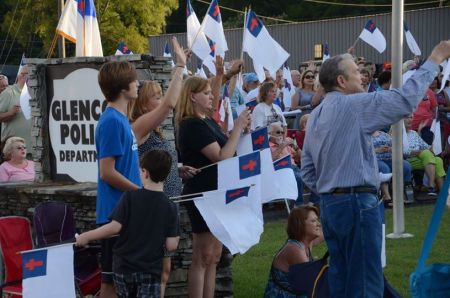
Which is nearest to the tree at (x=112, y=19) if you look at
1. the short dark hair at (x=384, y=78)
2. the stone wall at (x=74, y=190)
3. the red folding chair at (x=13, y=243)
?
the short dark hair at (x=384, y=78)

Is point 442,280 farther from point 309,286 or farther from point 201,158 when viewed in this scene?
point 201,158

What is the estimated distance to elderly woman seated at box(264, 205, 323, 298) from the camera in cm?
756

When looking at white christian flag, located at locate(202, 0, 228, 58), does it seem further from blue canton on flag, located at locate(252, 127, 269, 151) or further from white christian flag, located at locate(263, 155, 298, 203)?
blue canton on flag, located at locate(252, 127, 269, 151)

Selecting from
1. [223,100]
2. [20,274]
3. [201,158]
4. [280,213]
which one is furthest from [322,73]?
[280,213]

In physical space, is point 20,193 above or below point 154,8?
below

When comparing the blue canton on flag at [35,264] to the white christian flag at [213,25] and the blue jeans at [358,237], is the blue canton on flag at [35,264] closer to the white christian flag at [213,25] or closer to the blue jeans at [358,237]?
the blue jeans at [358,237]

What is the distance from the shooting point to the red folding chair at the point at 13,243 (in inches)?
315

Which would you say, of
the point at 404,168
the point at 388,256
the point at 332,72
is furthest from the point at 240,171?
the point at 404,168

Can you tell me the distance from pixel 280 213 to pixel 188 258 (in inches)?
233

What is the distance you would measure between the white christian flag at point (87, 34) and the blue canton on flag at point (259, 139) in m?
2.52

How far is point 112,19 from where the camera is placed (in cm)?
3597

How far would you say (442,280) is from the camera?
17.2 ft

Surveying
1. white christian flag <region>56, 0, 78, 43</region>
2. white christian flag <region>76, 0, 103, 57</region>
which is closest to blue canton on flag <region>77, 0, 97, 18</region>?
white christian flag <region>76, 0, 103, 57</region>

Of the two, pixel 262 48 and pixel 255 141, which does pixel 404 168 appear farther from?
pixel 255 141
